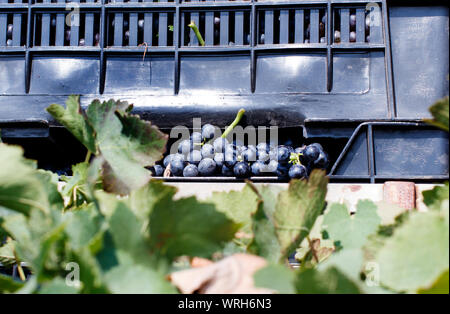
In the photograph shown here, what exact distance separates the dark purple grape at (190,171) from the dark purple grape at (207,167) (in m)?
0.02

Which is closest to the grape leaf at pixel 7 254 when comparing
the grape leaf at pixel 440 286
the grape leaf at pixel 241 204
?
the grape leaf at pixel 241 204

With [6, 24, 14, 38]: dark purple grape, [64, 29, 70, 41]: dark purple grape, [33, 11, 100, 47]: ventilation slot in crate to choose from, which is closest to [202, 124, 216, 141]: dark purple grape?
[33, 11, 100, 47]: ventilation slot in crate

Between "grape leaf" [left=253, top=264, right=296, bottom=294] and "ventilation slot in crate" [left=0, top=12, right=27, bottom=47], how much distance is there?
1413 mm

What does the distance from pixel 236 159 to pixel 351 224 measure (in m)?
1.07

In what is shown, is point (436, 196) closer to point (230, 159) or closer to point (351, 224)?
point (351, 224)

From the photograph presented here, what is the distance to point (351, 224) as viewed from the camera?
264mm

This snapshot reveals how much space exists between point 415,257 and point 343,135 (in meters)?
1.10

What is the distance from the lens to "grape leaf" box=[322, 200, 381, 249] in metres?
0.26

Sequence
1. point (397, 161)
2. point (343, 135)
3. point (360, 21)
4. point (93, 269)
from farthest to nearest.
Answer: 1. point (360, 21)
2. point (343, 135)
3. point (397, 161)
4. point (93, 269)

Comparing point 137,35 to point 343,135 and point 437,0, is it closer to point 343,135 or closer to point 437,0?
point 343,135

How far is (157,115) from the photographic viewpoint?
134cm

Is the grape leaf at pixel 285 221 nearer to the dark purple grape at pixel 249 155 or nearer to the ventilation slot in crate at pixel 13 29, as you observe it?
the dark purple grape at pixel 249 155

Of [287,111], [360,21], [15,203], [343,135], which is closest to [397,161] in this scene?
[343,135]

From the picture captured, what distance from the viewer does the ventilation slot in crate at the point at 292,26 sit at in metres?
1.35
